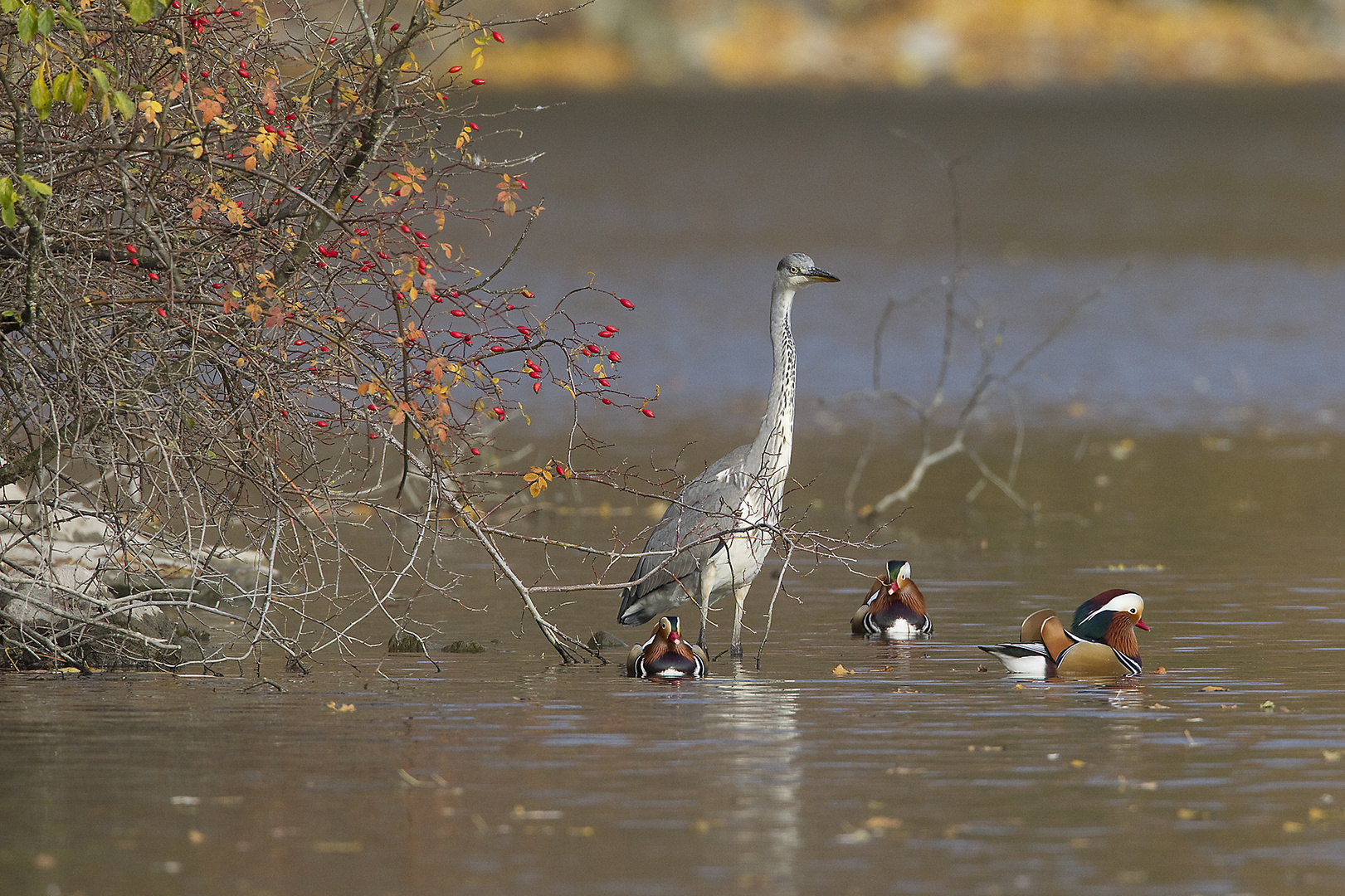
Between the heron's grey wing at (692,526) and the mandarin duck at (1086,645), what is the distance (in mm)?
1664

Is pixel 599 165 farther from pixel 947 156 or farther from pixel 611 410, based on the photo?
pixel 611 410

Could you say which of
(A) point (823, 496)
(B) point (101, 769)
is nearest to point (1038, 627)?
(B) point (101, 769)

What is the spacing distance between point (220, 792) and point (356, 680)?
2627 mm

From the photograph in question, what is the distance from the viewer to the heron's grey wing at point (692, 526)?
11531 millimetres

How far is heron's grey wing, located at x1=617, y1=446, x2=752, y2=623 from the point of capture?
454 inches

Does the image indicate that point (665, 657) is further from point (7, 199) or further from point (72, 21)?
point (72, 21)

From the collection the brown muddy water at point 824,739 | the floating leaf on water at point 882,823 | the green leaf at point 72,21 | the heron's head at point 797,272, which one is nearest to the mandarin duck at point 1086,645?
the brown muddy water at point 824,739

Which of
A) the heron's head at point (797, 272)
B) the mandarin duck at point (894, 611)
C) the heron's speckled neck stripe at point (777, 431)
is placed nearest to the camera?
the heron's speckled neck stripe at point (777, 431)

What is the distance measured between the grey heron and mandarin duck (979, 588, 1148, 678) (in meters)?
1.44

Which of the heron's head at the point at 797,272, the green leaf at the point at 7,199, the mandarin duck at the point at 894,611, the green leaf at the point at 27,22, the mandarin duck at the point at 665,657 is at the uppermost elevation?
the green leaf at the point at 27,22

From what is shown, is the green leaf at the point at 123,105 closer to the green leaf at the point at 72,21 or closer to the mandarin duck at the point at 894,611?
the green leaf at the point at 72,21

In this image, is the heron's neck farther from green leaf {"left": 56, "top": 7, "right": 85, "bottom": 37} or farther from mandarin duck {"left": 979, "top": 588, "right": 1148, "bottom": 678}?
green leaf {"left": 56, "top": 7, "right": 85, "bottom": 37}

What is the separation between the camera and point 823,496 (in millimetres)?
18141

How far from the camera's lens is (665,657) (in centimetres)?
1051
